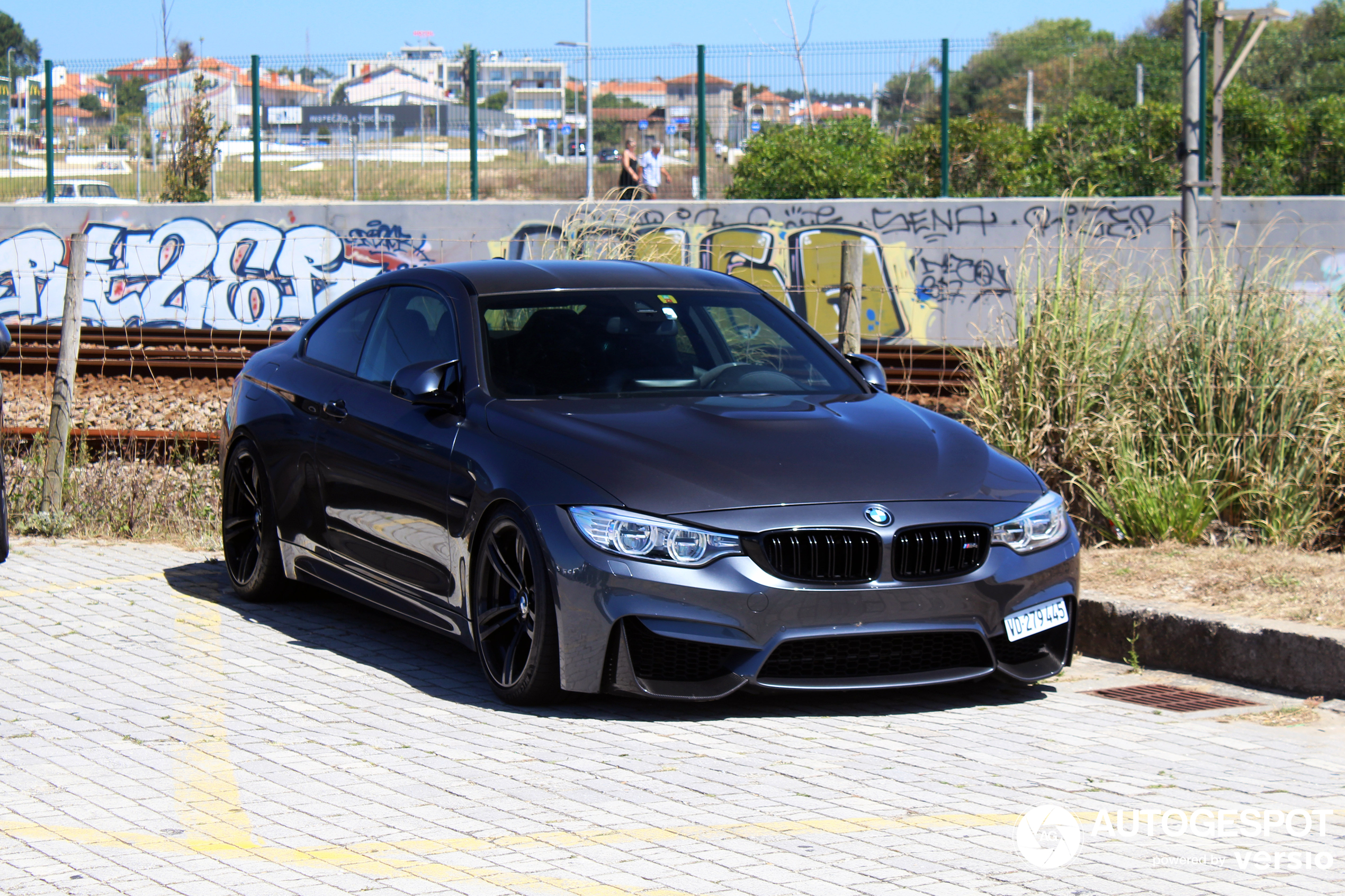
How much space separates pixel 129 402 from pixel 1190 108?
9.93 meters

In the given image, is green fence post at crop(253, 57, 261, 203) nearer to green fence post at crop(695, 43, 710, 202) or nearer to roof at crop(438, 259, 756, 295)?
green fence post at crop(695, 43, 710, 202)

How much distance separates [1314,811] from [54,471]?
742 cm

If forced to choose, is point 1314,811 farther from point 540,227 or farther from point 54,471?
point 540,227

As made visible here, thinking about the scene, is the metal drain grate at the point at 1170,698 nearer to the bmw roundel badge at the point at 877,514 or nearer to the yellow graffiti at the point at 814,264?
the bmw roundel badge at the point at 877,514

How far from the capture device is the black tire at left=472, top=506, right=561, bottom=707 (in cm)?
511

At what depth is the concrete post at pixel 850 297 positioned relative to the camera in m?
8.74

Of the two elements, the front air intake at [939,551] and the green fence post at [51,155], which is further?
the green fence post at [51,155]

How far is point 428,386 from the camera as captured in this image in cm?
573

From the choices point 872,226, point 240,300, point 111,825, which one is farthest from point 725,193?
point 111,825

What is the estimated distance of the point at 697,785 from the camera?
450 centimetres

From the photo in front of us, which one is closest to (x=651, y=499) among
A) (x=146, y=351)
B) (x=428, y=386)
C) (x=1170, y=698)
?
(x=428, y=386)

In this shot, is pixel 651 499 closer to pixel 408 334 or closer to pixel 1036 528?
pixel 1036 528

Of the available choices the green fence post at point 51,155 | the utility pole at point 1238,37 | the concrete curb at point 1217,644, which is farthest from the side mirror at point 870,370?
the green fence post at point 51,155

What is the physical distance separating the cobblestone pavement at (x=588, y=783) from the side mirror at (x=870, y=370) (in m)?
1.33
